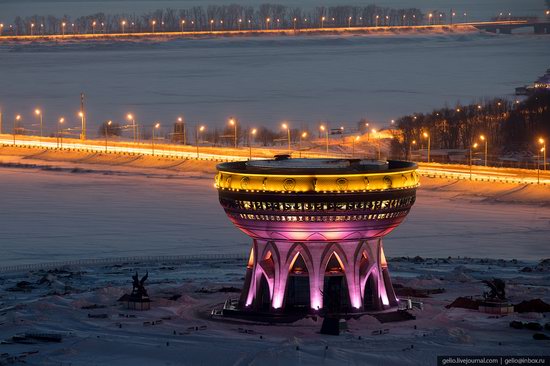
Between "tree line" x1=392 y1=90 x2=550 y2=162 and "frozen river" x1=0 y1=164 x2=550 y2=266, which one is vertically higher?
"tree line" x1=392 y1=90 x2=550 y2=162

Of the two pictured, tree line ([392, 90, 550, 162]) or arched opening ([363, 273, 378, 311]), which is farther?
tree line ([392, 90, 550, 162])

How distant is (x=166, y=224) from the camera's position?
65.5 m

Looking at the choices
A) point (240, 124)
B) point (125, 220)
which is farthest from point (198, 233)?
point (240, 124)

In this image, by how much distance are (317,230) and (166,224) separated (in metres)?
26.5

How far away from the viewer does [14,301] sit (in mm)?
42469

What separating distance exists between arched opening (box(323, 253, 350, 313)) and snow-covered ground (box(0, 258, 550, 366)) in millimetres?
913

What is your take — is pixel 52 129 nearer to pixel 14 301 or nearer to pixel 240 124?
pixel 240 124

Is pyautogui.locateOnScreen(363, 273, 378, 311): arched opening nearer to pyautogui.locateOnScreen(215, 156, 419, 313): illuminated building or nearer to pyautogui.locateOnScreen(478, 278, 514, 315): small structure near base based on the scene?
pyautogui.locateOnScreen(215, 156, 419, 313): illuminated building

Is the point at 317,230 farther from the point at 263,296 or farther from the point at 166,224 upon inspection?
the point at 166,224

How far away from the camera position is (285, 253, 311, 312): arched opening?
131 ft

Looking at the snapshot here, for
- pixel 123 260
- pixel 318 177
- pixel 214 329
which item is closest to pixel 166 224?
pixel 123 260

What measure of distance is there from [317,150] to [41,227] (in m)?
30.4

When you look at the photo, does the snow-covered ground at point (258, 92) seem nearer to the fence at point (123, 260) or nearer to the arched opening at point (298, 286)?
the fence at point (123, 260)

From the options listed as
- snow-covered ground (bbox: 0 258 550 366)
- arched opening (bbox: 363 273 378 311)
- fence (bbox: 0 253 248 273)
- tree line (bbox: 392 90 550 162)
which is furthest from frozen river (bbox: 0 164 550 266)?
tree line (bbox: 392 90 550 162)
